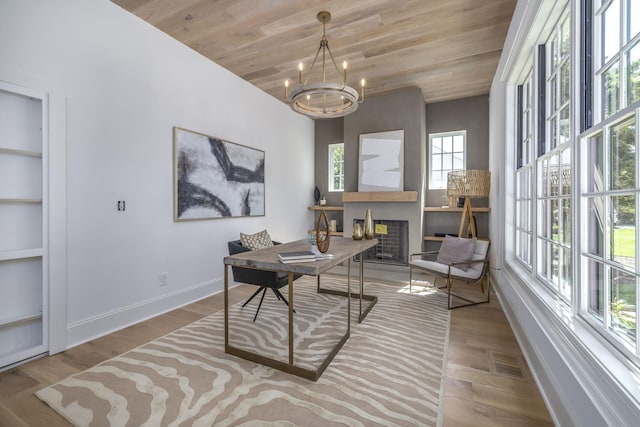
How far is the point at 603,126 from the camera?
1.15 metres

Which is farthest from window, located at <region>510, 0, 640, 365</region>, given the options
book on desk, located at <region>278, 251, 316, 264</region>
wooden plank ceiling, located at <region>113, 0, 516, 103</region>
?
book on desk, located at <region>278, 251, 316, 264</region>

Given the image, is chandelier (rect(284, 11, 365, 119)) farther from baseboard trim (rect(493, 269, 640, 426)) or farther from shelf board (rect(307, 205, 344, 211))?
shelf board (rect(307, 205, 344, 211))

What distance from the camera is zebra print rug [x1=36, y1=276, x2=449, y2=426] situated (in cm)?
146

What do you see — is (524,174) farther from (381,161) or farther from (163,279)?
(163,279)

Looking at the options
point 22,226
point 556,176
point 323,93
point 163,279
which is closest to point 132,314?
point 163,279

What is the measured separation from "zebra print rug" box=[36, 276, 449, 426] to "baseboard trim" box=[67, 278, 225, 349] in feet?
1.62

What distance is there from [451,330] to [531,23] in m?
2.42

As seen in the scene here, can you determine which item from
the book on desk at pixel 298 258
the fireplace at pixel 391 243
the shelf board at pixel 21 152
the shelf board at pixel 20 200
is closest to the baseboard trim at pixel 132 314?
the shelf board at pixel 20 200

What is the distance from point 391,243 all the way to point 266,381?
123 inches

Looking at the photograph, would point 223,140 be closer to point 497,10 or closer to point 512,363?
point 497,10

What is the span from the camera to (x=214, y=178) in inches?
133

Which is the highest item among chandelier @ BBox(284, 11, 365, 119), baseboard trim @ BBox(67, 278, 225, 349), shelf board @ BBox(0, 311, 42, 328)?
chandelier @ BBox(284, 11, 365, 119)

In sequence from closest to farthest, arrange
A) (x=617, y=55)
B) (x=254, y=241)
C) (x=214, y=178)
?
(x=617, y=55) → (x=254, y=241) → (x=214, y=178)

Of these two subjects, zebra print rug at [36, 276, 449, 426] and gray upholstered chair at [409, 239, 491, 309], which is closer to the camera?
zebra print rug at [36, 276, 449, 426]
